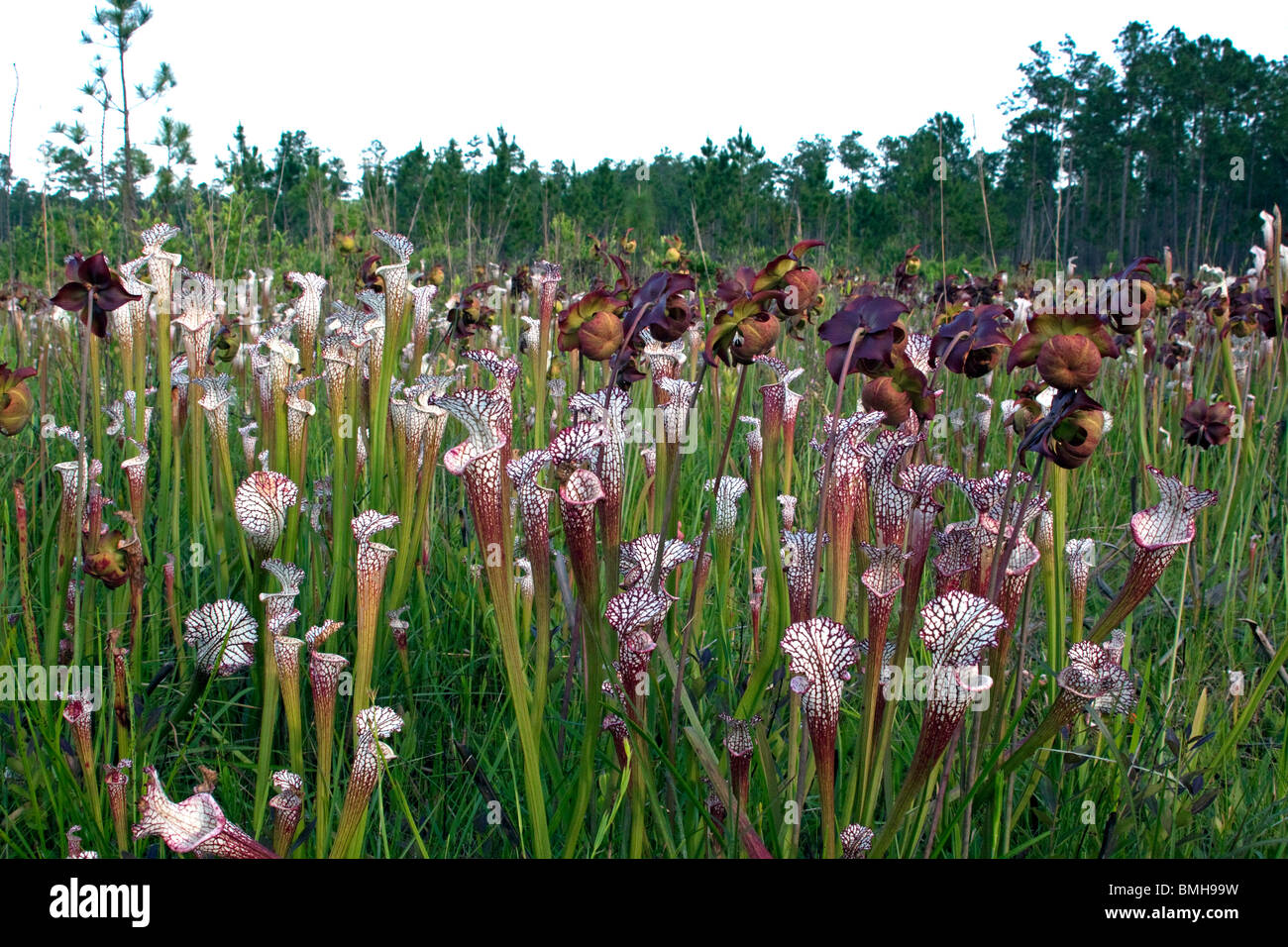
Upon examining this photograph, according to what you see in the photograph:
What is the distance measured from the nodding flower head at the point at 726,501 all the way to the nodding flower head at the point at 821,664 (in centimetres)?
49

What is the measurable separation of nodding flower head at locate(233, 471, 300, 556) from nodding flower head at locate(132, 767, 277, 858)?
Result: 1.51 feet

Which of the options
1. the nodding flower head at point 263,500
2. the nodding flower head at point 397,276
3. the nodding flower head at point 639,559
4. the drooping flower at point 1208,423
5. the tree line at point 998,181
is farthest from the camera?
the tree line at point 998,181

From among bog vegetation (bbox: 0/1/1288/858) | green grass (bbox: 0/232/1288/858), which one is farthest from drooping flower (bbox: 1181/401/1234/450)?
green grass (bbox: 0/232/1288/858)

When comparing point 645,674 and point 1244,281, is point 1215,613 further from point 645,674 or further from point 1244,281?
point 1244,281

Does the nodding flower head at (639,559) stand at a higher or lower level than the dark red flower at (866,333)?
lower

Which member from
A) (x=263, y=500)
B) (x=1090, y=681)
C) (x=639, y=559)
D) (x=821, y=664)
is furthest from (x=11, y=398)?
(x=1090, y=681)

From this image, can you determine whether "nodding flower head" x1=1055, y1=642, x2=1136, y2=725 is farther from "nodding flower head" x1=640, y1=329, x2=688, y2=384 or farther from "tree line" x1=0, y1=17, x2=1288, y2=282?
"tree line" x1=0, y1=17, x2=1288, y2=282

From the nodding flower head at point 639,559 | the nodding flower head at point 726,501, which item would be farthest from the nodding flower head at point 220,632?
the nodding flower head at point 726,501

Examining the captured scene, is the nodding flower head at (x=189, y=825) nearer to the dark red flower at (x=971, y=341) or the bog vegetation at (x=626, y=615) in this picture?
the bog vegetation at (x=626, y=615)

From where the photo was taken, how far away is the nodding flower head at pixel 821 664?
0.93 meters

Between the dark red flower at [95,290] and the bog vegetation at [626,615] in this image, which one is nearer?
the bog vegetation at [626,615]

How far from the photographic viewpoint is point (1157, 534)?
104 centimetres

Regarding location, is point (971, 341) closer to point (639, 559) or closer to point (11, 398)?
point (639, 559)

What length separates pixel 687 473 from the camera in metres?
2.90
